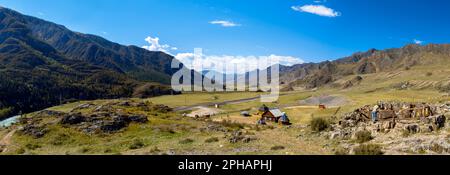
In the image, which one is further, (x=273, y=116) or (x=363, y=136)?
(x=273, y=116)

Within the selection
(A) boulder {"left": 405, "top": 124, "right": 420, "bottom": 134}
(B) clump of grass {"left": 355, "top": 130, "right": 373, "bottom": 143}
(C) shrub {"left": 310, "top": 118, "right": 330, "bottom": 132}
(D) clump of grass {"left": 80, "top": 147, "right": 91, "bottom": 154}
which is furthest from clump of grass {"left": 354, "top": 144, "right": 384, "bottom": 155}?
(D) clump of grass {"left": 80, "top": 147, "right": 91, "bottom": 154}

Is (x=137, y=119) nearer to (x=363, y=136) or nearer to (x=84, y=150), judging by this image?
(x=84, y=150)

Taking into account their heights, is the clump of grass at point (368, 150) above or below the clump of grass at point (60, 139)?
above

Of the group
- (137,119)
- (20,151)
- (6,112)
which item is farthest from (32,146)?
(6,112)

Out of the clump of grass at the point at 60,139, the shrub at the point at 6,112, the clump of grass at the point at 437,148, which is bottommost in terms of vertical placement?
the shrub at the point at 6,112

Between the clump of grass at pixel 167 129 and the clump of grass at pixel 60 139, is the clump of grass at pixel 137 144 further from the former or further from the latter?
the clump of grass at pixel 60 139

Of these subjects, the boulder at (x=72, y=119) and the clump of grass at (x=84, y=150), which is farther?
the boulder at (x=72, y=119)

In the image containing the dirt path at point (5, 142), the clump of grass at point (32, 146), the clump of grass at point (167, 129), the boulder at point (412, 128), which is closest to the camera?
the boulder at point (412, 128)

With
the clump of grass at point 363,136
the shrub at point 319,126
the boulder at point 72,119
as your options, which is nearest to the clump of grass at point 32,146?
the boulder at point 72,119

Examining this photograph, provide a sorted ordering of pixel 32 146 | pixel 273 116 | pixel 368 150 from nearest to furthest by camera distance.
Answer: pixel 368 150, pixel 32 146, pixel 273 116

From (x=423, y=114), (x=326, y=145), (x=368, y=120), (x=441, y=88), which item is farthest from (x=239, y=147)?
(x=441, y=88)

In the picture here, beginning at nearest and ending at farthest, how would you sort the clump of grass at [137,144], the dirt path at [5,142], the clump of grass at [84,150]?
the clump of grass at [84,150], the clump of grass at [137,144], the dirt path at [5,142]
